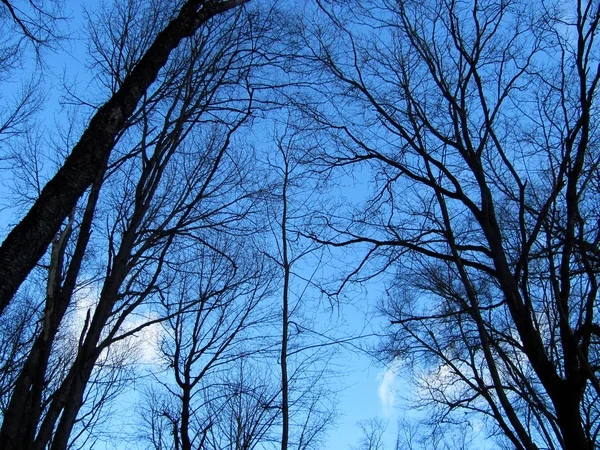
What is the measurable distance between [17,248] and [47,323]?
1.01 m

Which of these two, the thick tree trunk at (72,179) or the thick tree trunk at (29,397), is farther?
the thick tree trunk at (29,397)

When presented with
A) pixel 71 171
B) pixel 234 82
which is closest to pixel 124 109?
pixel 71 171

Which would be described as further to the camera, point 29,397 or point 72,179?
point 29,397

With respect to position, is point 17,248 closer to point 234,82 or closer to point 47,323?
point 47,323

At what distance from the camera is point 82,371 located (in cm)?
394

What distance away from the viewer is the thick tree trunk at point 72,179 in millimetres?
2658

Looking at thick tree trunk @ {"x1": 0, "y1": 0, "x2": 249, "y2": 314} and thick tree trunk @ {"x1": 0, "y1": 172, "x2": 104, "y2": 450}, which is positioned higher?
thick tree trunk @ {"x1": 0, "y1": 0, "x2": 249, "y2": 314}

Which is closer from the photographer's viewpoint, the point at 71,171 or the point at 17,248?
the point at 17,248

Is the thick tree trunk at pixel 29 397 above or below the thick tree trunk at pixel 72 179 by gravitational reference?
below

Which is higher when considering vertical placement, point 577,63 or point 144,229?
point 577,63

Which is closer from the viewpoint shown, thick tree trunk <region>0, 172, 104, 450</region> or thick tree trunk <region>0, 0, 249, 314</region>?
thick tree trunk <region>0, 0, 249, 314</region>

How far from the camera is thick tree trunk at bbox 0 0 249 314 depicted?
2.66 meters

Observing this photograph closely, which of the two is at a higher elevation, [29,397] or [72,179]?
[72,179]

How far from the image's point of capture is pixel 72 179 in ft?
10.2
